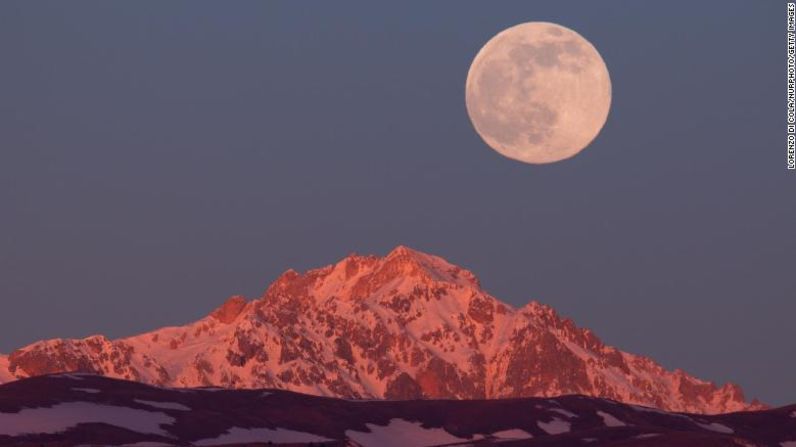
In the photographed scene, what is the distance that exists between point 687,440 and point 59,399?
249 feet

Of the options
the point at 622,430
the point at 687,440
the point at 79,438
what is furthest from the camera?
the point at 622,430

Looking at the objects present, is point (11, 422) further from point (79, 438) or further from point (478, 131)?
point (478, 131)

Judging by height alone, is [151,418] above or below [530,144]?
below

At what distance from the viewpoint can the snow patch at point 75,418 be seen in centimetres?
17725

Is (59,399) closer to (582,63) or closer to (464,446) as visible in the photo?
(464,446)

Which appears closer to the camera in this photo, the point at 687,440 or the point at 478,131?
the point at 687,440

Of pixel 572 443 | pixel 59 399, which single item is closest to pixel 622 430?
pixel 572 443

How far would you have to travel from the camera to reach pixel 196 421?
19938 cm

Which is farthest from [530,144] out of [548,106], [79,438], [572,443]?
[79,438]

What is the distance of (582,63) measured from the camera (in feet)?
553

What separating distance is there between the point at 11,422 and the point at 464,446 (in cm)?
4809

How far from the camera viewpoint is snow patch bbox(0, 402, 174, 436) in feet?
582

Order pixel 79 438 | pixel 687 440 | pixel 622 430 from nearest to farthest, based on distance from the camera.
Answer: pixel 687 440
pixel 79 438
pixel 622 430

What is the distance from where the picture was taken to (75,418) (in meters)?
187
